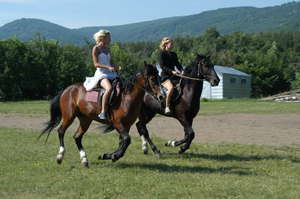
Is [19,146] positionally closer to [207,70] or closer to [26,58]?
[207,70]

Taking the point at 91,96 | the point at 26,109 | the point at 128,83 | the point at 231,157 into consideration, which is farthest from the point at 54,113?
the point at 26,109

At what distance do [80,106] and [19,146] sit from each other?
3.71m

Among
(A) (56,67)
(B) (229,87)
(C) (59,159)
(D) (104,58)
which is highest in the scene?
(D) (104,58)

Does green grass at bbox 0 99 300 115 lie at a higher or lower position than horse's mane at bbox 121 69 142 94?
lower

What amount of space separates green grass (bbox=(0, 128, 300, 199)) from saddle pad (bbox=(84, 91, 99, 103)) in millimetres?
1443

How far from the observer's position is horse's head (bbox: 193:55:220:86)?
1156 cm

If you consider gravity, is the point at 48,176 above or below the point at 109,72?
below

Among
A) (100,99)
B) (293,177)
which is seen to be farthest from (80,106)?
(293,177)

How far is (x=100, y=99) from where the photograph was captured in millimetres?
9953

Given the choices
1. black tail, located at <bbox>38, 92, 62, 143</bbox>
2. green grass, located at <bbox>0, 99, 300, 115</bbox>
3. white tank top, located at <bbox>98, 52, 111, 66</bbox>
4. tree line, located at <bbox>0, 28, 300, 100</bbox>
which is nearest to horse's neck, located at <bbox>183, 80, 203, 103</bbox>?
white tank top, located at <bbox>98, 52, 111, 66</bbox>

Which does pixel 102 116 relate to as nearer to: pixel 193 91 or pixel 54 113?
pixel 54 113

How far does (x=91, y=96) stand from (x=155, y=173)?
2.33 metres

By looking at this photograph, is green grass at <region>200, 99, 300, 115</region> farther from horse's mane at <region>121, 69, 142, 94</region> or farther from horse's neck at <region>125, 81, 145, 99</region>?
horse's neck at <region>125, 81, 145, 99</region>

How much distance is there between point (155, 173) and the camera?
912 cm
